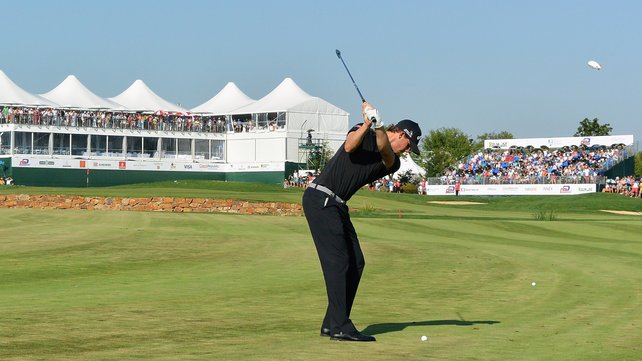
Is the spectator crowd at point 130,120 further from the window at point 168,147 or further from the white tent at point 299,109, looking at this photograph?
the window at point 168,147

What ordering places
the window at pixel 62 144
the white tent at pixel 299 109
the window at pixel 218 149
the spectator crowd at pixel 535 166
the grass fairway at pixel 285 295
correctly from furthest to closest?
1. the window at pixel 218 149
2. the white tent at pixel 299 109
3. the window at pixel 62 144
4. the spectator crowd at pixel 535 166
5. the grass fairway at pixel 285 295

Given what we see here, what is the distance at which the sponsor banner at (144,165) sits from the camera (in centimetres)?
10031

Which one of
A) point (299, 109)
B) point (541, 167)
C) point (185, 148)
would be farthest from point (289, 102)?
point (541, 167)

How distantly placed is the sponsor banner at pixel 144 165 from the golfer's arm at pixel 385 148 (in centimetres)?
9314

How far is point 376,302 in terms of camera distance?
563 inches

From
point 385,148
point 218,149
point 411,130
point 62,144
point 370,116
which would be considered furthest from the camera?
point 218,149

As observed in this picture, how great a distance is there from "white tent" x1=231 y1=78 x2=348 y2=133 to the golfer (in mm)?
102133

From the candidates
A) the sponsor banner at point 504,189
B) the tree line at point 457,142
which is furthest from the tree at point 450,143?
the sponsor banner at point 504,189

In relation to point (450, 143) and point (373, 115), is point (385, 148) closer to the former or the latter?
point (373, 115)

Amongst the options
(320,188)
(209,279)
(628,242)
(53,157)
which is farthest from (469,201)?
(320,188)

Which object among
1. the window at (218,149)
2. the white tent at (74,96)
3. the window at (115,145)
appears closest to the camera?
the white tent at (74,96)

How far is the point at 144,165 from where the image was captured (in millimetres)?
108562

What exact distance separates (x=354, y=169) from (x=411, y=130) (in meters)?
0.71

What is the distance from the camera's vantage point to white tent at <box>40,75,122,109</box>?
107m
